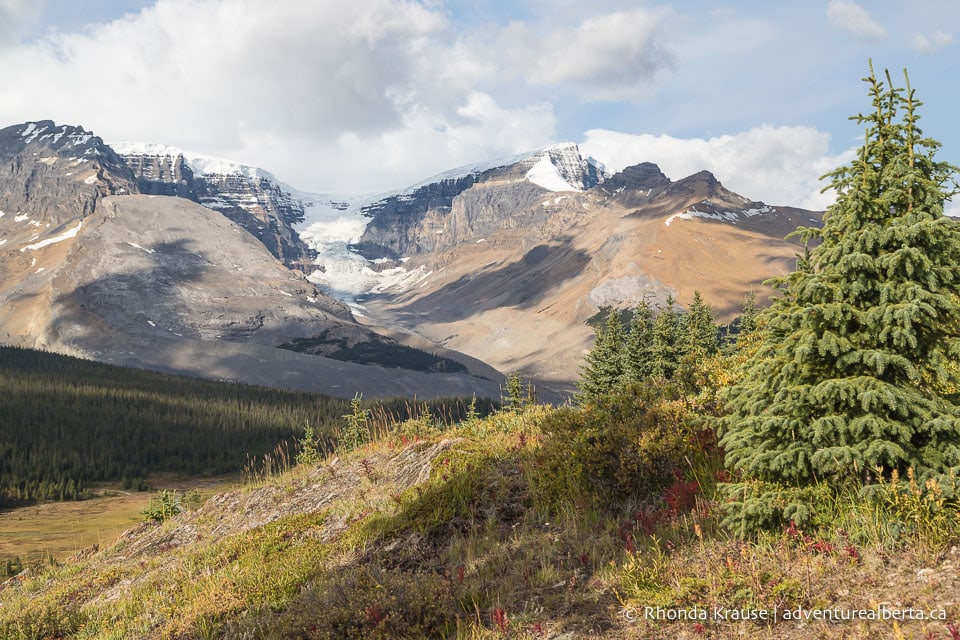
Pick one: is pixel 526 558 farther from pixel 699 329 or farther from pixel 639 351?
pixel 699 329

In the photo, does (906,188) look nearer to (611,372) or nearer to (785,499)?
(785,499)

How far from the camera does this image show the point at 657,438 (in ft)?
29.7

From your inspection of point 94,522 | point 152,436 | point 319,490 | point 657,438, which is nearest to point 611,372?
point 319,490

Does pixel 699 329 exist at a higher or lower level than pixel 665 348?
higher

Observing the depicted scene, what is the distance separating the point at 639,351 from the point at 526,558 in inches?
1496

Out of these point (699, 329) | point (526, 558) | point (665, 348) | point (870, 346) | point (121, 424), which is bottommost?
point (121, 424)

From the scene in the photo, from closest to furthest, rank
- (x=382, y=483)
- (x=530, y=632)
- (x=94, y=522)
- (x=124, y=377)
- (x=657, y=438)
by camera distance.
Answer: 1. (x=530, y=632)
2. (x=657, y=438)
3. (x=382, y=483)
4. (x=94, y=522)
5. (x=124, y=377)

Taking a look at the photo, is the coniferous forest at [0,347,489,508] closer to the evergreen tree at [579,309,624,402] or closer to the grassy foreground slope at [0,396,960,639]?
the evergreen tree at [579,309,624,402]

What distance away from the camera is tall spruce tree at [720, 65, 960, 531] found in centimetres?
640

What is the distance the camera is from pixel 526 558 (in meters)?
8.05

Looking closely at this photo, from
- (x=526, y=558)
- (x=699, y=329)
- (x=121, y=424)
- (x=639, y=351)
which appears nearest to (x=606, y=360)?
(x=639, y=351)

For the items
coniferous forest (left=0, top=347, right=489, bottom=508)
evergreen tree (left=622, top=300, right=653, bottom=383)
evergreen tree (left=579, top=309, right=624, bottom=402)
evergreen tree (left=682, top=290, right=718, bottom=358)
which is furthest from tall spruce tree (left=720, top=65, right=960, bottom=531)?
coniferous forest (left=0, top=347, right=489, bottom=508)

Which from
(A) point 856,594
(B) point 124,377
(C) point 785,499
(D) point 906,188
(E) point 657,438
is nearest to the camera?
(A) point 856,594

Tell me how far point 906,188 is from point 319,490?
12468 mm
